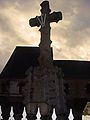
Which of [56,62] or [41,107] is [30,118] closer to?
[41,107]

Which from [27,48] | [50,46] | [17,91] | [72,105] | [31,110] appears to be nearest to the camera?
[31,110]

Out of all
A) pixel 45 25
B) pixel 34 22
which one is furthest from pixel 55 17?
pixel 34 22

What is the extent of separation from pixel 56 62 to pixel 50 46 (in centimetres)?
2522

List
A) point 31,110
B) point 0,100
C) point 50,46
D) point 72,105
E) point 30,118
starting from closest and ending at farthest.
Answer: point 30,118, point 31,110, point 50,46, point 0,100, point 72,105

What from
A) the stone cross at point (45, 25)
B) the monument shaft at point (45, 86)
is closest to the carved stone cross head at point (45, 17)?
the stone cross at point (45, 25)

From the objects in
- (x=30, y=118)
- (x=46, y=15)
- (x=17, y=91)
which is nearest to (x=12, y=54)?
(x=17, y=91)

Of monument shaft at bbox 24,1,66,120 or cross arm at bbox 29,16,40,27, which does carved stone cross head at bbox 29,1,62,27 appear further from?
A: monument shaft at bbox 24,1,66,120

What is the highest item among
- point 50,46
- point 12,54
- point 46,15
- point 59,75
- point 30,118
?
point 12,54

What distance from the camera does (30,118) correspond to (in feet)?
36.7

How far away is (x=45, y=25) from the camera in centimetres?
1327

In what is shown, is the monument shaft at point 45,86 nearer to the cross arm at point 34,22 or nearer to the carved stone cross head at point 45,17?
the carved stone cross head at point 45,17

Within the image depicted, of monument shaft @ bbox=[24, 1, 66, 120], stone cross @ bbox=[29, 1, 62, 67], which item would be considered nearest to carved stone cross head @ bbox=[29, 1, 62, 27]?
stone cross @ bbox=[29, 1, 62, 67]

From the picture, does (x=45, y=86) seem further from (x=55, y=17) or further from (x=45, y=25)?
(x=55, y=17)

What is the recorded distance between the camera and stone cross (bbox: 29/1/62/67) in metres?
12.6
